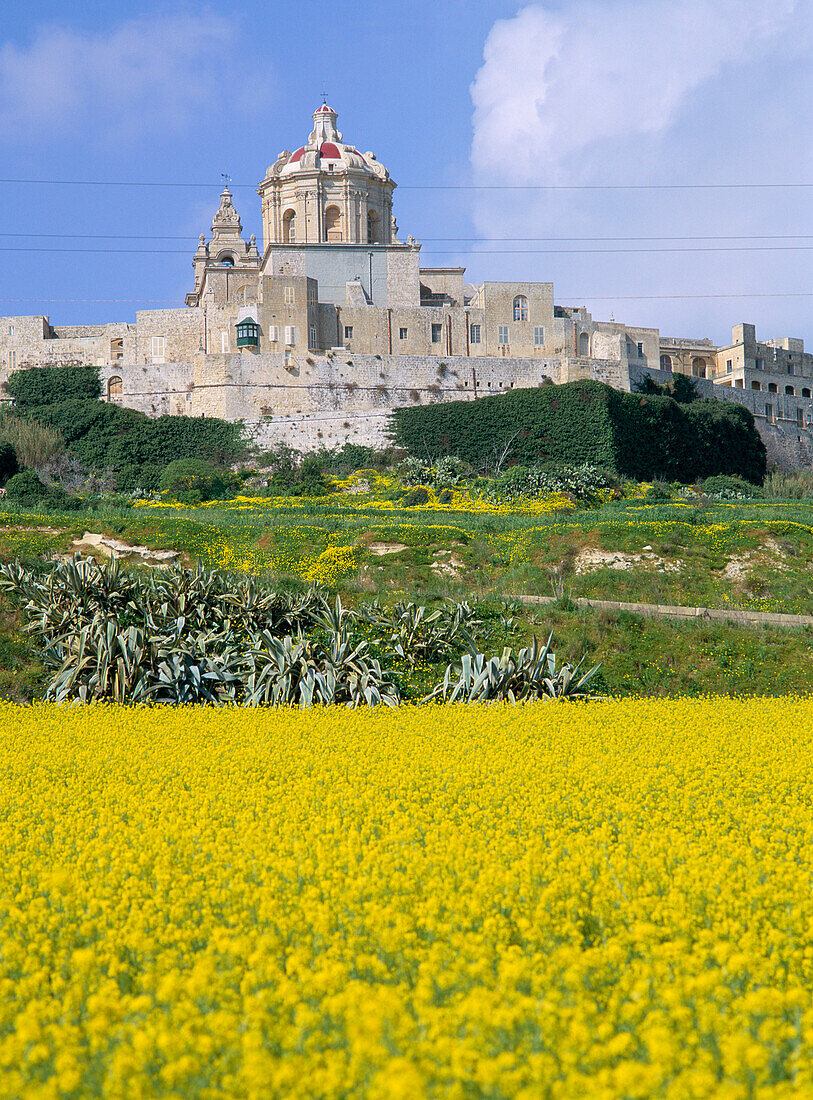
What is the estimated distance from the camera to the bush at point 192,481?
3697 cm

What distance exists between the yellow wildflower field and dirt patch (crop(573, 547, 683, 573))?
38.5ft

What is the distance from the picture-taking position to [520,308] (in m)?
54.3

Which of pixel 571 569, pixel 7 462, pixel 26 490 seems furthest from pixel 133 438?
pixel 571 569

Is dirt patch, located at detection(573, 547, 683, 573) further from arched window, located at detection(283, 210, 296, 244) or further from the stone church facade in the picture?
arched window, located at detection(283, 210, 296, 244)

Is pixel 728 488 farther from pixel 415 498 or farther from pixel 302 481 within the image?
pixel 302 481

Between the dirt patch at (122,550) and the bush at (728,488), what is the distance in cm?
2563

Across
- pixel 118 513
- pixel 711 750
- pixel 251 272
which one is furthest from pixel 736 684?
pixel 251 272

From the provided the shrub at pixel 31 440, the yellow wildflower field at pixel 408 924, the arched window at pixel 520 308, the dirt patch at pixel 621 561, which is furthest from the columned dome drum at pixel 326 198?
the yellow wildflower field at pixel 408 924

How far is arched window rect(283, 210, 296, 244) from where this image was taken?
191 feet

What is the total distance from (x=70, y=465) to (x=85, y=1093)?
42.8m

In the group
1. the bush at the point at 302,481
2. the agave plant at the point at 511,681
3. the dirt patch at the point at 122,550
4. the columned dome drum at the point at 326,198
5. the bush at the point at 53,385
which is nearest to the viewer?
the agave plant at the point at 511,681

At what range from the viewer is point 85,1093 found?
10.9ft

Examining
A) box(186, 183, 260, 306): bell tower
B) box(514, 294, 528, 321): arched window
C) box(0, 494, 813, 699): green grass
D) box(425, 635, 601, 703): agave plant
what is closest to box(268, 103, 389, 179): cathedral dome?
box(186, 183, 260, 306): bell tower

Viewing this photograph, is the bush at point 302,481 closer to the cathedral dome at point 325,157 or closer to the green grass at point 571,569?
the green grass at point 571,569
